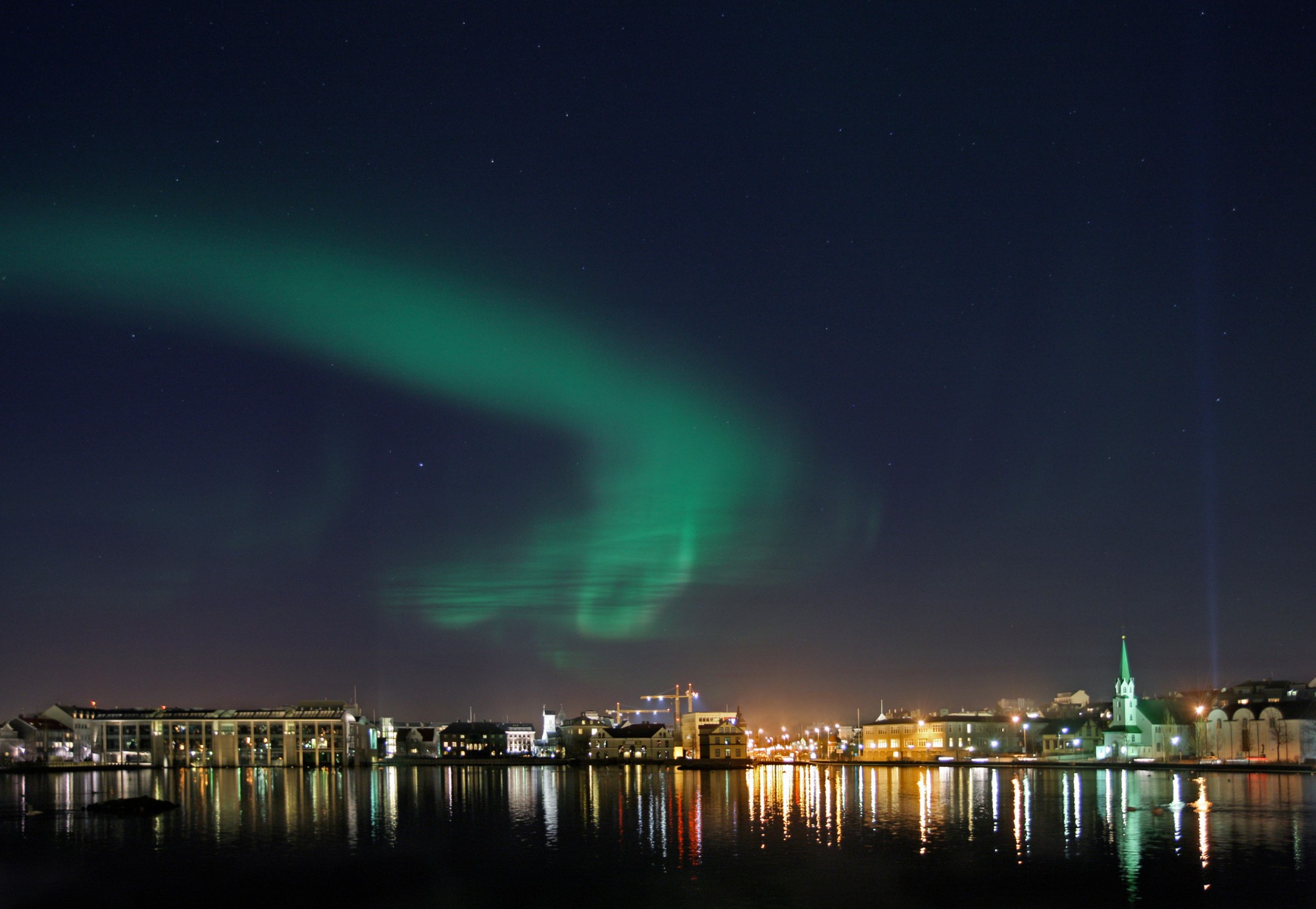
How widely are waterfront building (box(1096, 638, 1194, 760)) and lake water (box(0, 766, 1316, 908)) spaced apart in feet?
94.3

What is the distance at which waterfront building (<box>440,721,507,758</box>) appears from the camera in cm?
16712

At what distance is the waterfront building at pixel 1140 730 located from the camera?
10169 cm

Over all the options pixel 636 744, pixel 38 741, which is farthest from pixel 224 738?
pixel 636 744

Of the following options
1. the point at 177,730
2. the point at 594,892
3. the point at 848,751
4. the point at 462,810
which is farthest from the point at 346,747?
the point at 594,892

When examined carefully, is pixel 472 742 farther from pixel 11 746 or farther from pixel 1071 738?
pixel 1071 738

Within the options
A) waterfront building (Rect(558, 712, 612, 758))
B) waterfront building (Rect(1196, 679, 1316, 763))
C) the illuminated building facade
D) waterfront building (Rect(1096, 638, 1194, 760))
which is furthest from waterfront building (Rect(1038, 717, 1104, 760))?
waterfront building (Rect(558, 712, 612, 758))

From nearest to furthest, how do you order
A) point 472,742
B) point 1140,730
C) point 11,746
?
point 1140,730 → point 11,746 → point 472,742

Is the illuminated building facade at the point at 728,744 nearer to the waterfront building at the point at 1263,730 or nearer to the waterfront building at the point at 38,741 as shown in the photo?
the waterfront building at the point at 1263,730

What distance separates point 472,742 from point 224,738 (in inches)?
1671

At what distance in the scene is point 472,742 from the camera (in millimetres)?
168875

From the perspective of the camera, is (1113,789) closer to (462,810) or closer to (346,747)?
(462,810)

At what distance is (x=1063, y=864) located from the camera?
3391 cm

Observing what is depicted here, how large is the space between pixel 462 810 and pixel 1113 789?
38.0m

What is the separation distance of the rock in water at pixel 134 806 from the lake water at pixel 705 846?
3.95 feet
